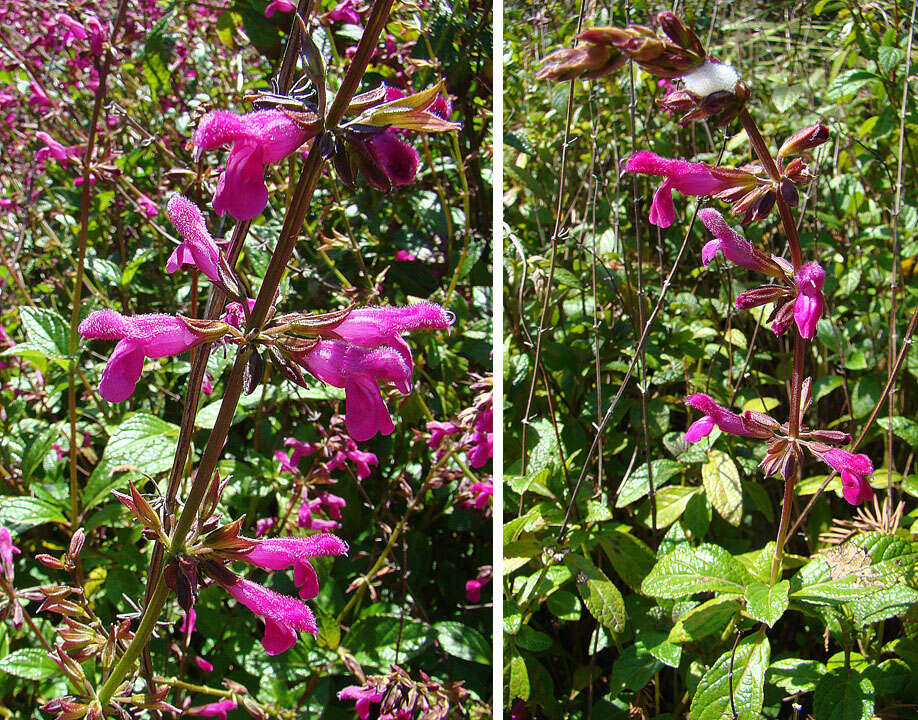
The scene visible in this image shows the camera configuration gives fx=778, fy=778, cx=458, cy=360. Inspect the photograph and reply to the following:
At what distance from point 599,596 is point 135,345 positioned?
0.78m

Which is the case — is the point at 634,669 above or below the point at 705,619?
below

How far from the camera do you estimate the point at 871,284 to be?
1.96 metres

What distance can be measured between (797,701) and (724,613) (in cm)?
28

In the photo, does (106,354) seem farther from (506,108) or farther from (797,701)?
(797,701)

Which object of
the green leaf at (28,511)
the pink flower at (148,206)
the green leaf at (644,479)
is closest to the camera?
the green leaf at (28,511)

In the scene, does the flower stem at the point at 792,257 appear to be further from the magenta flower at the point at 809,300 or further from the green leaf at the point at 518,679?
the green leaf at the point at 518,679

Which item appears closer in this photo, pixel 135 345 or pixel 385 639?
pixel 135 345

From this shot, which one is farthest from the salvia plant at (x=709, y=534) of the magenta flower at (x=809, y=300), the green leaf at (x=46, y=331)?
the green leaf at (x=46, y=331)

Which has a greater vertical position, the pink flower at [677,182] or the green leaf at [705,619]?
the pink flower at [677,182]

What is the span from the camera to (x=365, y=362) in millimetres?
715

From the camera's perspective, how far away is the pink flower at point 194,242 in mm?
678

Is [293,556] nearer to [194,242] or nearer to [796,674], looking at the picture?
[194,242]

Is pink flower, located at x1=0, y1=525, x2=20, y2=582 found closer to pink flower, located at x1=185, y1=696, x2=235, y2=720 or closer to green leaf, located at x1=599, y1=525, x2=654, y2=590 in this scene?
pink flower, located at x1=185, y1=696, x2=235, y2=720

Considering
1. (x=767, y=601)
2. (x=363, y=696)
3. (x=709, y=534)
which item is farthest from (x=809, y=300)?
(x=363, y=696)
